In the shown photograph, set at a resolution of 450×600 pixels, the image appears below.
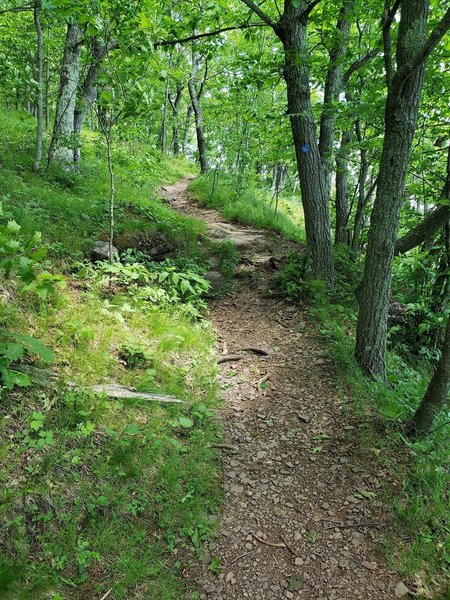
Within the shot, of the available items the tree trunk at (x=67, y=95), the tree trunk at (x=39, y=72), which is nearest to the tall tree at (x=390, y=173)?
the tree trunk at (x=39, y=72)

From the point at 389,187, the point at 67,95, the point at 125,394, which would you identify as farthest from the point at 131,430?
the point at 67,95

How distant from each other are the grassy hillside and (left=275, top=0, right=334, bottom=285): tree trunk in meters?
2.57

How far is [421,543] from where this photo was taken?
2.80 metres

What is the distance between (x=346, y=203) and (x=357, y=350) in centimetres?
600

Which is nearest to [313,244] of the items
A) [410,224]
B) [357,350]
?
[357,350]

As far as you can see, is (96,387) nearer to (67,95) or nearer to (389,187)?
(389,187)

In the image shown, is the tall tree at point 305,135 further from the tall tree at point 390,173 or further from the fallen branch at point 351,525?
the fallen branch at point 351,525

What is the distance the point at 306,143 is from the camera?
637cm

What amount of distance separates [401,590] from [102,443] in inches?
96.4

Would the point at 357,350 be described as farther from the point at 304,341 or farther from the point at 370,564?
the point at 370,564

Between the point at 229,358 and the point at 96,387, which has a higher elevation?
the point at 96,387

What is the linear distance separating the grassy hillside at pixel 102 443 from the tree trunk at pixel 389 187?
2013 millimetres

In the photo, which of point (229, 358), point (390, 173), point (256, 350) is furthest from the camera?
point (256, 350)

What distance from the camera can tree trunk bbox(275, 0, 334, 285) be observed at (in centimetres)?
576
